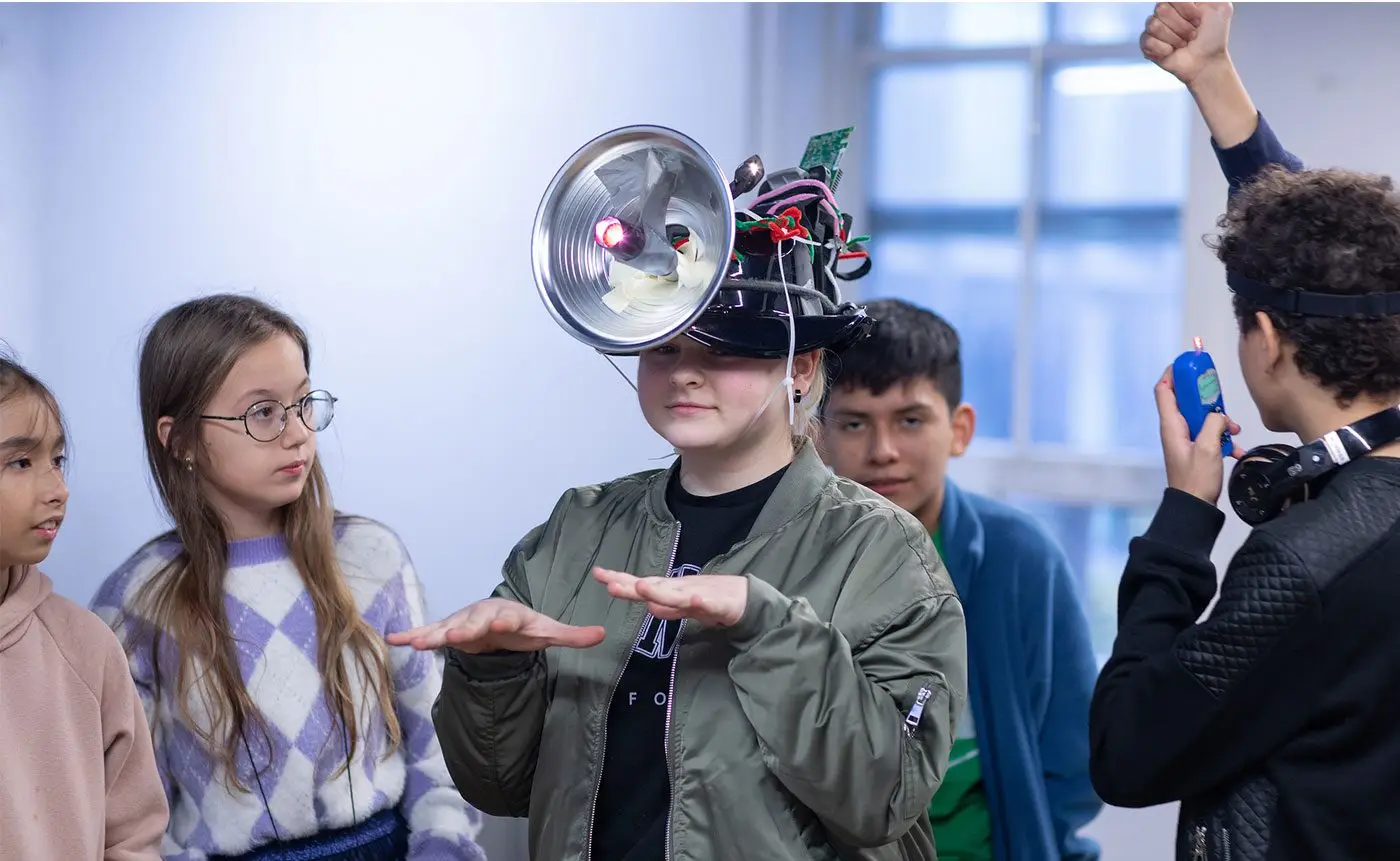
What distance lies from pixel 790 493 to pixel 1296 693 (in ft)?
1.91

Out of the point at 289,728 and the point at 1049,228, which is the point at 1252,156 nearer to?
the point at 289,728

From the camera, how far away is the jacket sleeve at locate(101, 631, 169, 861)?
1817 mm

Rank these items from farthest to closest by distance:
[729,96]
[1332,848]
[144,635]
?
1. [729,96]
2. [144,635]
3. [1332,848]

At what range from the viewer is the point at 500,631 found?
152cm

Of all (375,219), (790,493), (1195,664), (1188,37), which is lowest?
(1195,664)

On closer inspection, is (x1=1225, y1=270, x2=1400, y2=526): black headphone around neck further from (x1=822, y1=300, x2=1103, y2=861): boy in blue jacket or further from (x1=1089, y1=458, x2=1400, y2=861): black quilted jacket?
(x1=822, y1=300, x2=1103, y2=861): boy in blue jacket

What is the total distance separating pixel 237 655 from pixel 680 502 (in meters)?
0.76

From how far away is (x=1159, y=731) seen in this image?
1448 millimetres

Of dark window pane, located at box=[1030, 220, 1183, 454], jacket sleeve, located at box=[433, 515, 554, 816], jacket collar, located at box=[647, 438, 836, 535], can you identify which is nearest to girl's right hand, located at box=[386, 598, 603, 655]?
jacket sleeve, located at box=[433, 515, 554, 816]

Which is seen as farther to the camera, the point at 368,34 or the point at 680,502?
the point at 368,34

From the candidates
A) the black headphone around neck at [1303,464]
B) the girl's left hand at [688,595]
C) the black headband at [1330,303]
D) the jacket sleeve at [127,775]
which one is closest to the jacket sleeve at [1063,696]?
the black headphone around neck at [1303,464]

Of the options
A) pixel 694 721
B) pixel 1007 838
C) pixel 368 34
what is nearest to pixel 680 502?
pixel 694 721

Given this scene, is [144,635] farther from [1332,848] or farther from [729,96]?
[729,96]

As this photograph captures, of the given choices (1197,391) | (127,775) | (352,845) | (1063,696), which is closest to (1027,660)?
(1063,696)
